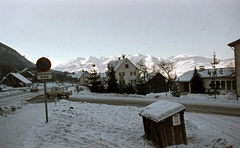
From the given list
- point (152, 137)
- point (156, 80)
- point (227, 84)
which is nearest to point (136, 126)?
point (152, 137)

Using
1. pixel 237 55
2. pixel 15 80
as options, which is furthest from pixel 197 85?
pixel 15 80

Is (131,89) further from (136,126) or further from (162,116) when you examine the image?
(162,116)

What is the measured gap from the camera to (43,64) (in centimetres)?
888

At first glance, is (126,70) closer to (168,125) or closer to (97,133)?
(97,133)

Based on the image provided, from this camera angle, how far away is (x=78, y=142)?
6691 mm

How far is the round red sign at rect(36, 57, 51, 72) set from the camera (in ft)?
28.9

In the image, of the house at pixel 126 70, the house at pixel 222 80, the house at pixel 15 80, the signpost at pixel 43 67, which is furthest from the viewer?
the house at pixel 15 80

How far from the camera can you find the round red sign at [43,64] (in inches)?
346

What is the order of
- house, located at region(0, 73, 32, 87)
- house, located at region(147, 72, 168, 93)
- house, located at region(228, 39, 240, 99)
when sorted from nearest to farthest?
house, located at region(228, 39, 240, 99)
house, located at region(147, 72, 168, 93)
house, located at region(0, 73, 32, 87)

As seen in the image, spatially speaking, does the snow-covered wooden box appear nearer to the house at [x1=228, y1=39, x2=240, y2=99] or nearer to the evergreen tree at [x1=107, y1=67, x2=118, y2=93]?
the house at [x1=228, y1=39, x2=240, y2=99]

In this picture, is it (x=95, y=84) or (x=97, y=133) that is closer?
(x=97, y=133)

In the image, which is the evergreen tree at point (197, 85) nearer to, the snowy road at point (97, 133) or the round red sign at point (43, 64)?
the snowy road at point (97, 133)

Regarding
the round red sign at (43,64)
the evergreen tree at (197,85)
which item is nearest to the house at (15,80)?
the evergreen tree at (197,85)

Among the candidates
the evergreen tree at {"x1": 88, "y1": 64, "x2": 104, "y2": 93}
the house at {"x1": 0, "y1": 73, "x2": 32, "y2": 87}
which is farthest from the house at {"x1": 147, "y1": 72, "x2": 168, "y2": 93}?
the house at {"x1": 0, "y1": 73, "x2": 32, "y2": 87}
